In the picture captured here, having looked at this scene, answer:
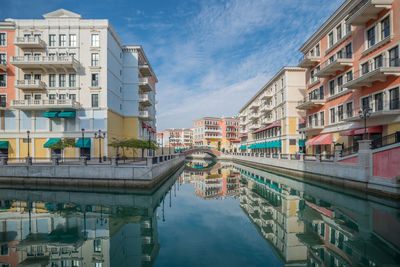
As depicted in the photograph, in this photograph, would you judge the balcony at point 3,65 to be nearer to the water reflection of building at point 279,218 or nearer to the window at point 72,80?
the window at point 72,80

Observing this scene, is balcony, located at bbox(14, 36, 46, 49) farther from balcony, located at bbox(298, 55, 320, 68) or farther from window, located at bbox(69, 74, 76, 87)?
balcony, located at bbox(298, 55, 320, 68)

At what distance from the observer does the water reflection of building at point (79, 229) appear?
8.00 meters

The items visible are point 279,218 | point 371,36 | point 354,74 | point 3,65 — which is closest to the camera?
point 279,218

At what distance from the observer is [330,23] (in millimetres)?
26062

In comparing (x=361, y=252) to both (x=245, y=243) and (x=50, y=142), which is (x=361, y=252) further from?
(x=50, y=142)

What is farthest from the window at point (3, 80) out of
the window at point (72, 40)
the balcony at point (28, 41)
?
the window at point (72, 40)

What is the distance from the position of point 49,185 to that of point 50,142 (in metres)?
9.22

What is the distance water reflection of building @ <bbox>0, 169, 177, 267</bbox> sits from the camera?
8.00 metres

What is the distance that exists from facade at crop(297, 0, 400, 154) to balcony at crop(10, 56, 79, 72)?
3226 cm

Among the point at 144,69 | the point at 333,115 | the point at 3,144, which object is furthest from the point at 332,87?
the point at 3,144

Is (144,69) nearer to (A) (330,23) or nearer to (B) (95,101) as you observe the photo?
(B) (95,101)

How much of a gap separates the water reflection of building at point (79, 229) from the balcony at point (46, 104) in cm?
1307

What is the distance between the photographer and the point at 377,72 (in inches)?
677

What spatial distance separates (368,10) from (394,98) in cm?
822
